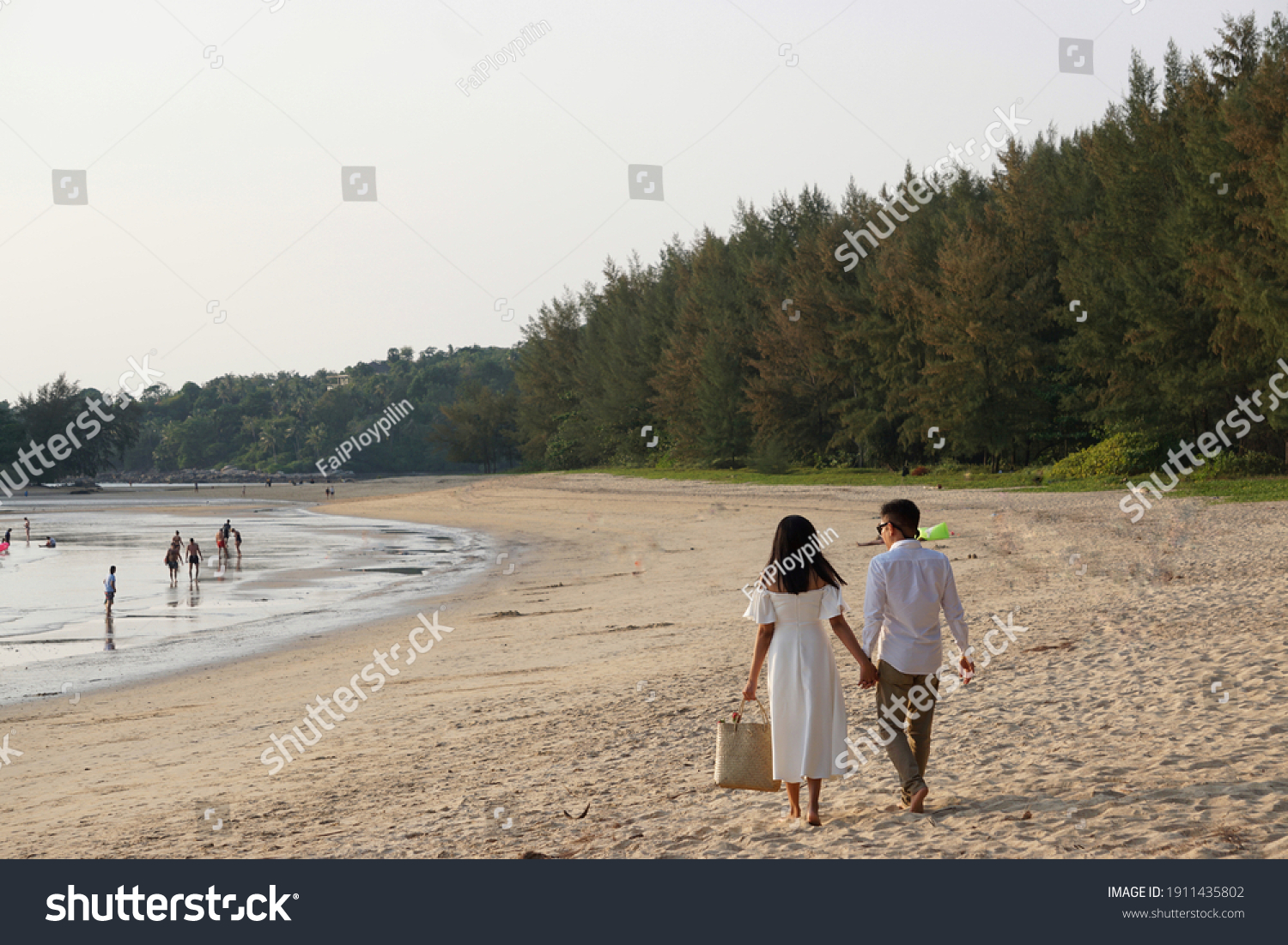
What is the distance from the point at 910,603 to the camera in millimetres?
5551

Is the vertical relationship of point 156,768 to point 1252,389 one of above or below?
below

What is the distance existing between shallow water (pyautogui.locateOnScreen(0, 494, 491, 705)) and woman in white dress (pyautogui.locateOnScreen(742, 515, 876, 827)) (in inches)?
476

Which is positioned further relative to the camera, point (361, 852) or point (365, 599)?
point (365, 599)

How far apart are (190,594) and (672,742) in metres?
21.5

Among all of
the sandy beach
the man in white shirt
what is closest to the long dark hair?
the man in white shirt

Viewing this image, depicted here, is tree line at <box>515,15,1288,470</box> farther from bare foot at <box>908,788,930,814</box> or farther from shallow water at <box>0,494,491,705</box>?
bare foot at <box>908,788,930,814</box>

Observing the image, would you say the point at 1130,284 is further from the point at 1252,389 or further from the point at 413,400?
the point at 413,400

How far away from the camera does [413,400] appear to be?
149 meters

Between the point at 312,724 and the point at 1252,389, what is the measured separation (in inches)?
1217

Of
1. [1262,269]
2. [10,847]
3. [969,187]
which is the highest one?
[969,187]

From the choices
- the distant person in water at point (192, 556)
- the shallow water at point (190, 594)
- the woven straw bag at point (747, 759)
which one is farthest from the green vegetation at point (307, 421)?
the woven straw bag at point (747, 759)

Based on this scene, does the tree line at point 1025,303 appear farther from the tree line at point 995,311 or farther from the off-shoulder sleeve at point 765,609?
the off-shoulder sleeve at point 765,609

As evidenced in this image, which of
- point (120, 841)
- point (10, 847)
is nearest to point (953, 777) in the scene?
point (120, 841)

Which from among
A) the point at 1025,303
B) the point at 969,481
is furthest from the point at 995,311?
the point at 969,481
